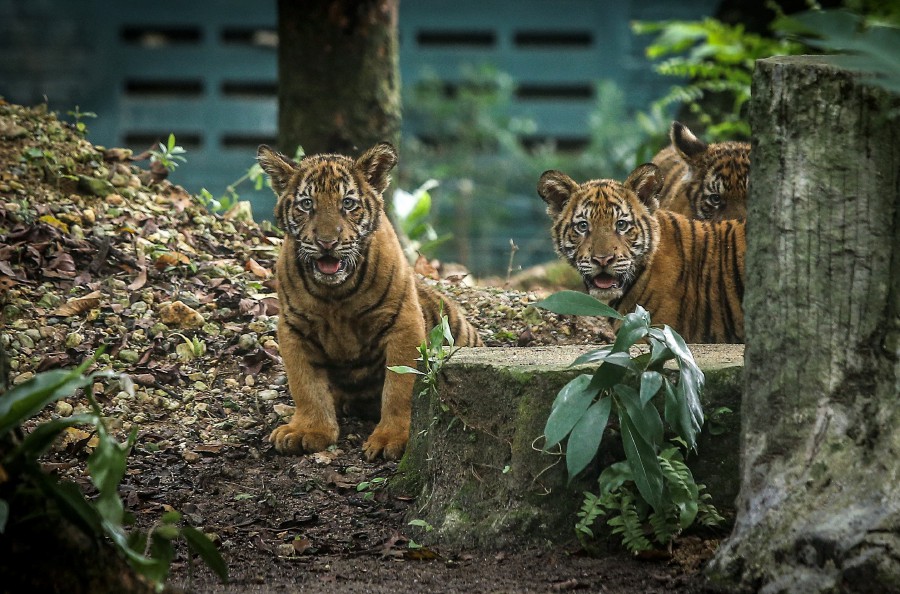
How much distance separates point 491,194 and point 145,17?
13.5 feet

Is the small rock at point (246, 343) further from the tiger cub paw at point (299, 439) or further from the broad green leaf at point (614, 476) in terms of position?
the broad green leaf at point (614, 476)

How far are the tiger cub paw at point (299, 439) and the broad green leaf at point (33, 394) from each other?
1.88m

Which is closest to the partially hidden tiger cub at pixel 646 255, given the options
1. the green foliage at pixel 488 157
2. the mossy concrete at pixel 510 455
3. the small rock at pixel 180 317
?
the mossy concrete at pixel 510 455

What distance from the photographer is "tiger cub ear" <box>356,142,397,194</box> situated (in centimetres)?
483

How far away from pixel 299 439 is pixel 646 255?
166cm

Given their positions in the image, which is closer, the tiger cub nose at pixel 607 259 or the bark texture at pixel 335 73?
the tiger cub nose at pixel 607 259

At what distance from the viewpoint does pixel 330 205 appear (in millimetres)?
4715

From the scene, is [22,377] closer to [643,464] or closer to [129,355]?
[129,355]

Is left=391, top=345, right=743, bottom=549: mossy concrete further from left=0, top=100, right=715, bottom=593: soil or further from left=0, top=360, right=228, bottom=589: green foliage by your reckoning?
left=0, top=360, right=228, bottom=589: green foliage

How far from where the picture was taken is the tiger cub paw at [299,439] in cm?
453

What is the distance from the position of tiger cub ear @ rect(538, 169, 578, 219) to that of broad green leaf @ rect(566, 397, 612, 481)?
5.66 feet

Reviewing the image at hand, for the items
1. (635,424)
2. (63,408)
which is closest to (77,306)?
(63,408)

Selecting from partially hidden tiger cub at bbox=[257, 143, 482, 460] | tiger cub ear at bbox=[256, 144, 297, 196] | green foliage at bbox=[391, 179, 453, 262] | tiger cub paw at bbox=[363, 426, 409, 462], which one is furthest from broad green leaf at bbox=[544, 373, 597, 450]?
green foliage at bbox=[391, 179, 453, 262]

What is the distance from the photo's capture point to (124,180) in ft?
20.4
